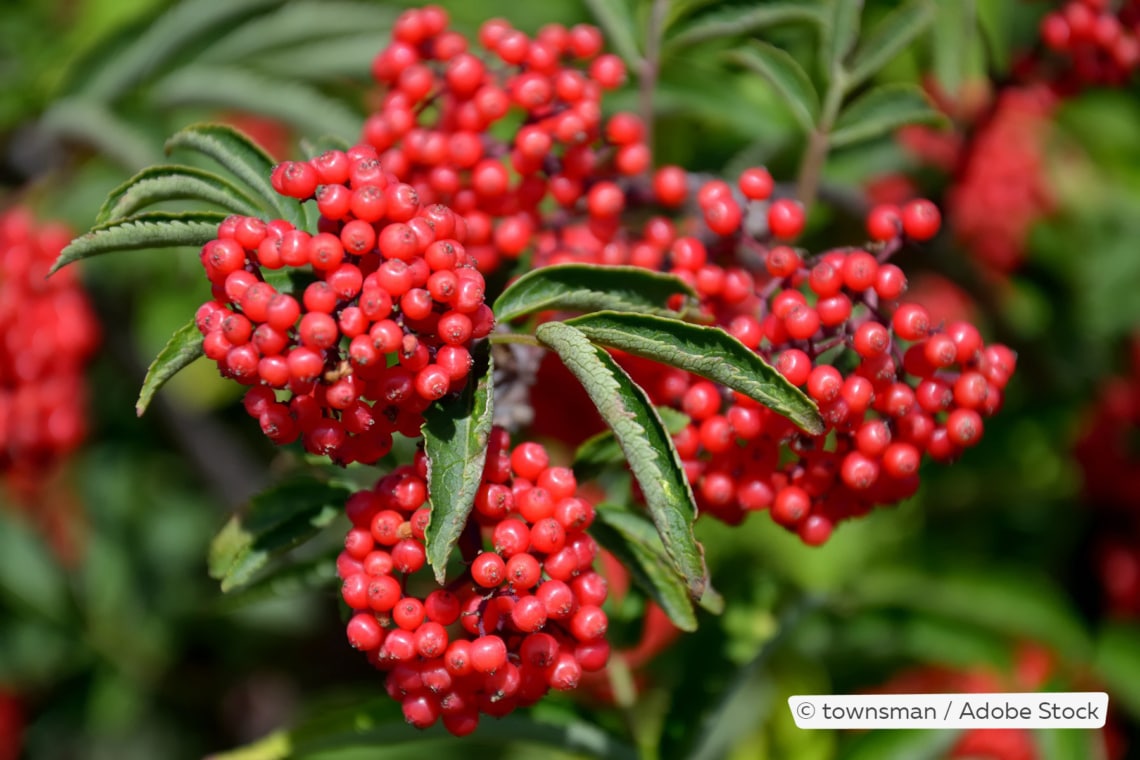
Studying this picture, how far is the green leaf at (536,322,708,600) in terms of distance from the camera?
1504 millimetres

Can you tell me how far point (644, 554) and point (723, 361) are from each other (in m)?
0.49

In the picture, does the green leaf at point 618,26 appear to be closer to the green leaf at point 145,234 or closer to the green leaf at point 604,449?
the green leaf at point 604,449

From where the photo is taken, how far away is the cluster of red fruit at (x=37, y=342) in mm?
3193

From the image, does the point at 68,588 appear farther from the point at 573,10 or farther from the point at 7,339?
the point at 573,10

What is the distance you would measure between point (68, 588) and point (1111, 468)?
3.92 metres

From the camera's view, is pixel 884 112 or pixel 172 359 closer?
pixel 172 359

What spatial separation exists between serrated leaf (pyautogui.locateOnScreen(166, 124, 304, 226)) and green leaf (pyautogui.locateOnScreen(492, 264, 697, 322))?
0.39 metres

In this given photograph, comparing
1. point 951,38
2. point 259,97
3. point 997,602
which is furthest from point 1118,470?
point 259,97

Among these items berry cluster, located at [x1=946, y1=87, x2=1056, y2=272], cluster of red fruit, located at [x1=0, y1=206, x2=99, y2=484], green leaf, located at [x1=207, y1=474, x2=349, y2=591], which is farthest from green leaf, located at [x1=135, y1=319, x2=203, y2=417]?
berry cluster, located at [x1=946, y1=87, x2=1056, y2=272]

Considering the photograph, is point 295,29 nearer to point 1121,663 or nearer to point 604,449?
point 604,449

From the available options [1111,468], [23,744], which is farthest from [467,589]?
[23,744]

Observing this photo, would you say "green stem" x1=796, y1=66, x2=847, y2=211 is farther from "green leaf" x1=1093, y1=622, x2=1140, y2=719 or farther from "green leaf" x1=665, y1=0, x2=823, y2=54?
"green leaf" x1=1093, y1=622, x2=1140, y2=719

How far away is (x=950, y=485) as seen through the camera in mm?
3520

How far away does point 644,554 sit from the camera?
1872 mm
